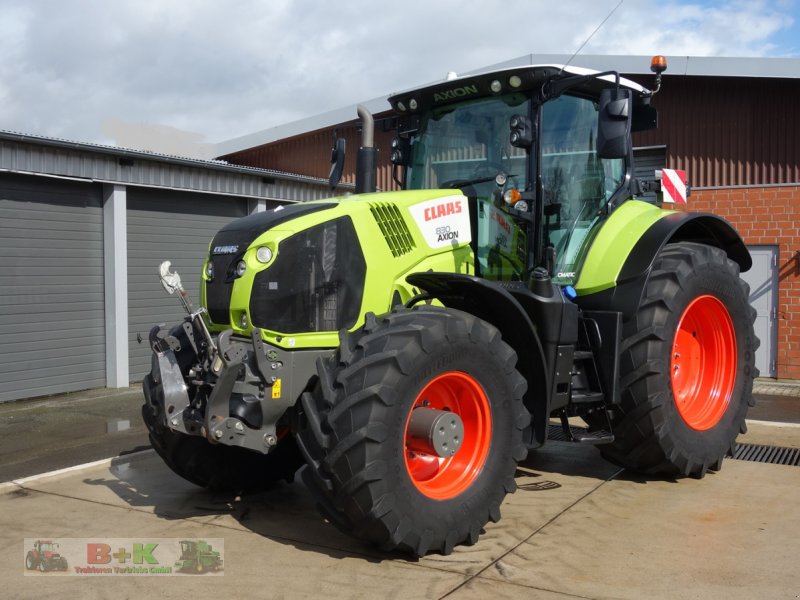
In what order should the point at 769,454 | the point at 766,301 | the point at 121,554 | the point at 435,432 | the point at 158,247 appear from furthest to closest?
the point at 158,247
the point at 766,301
the point at 769,454
the point at 121,554
the point at 435,432

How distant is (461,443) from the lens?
4.47 meters

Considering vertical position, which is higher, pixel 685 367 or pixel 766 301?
pixel 766 301

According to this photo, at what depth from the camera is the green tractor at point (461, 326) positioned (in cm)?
414

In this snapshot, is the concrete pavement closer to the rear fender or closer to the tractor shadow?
the tractor shadow

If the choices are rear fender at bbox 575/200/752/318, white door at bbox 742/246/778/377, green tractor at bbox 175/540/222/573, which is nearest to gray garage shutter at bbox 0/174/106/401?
green tractor at bbox 175/540/222/573

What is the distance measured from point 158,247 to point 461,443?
872 centimetres

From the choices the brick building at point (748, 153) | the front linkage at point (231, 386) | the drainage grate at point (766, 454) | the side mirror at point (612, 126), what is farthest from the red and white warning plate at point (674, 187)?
the front linkage at point (231, 386)

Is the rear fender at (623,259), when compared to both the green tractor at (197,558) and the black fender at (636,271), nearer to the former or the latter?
the black fender at (636,271)

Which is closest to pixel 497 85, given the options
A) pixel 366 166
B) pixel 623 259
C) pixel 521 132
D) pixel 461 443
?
pixel 521 132

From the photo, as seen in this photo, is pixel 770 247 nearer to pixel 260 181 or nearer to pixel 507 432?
pixel 260 181

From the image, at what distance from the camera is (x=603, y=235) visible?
5793mm

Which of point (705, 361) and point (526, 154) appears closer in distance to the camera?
point (526, 154)

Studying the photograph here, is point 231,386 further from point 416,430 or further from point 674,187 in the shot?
point 674,187

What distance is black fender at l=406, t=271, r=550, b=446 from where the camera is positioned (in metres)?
4.72
